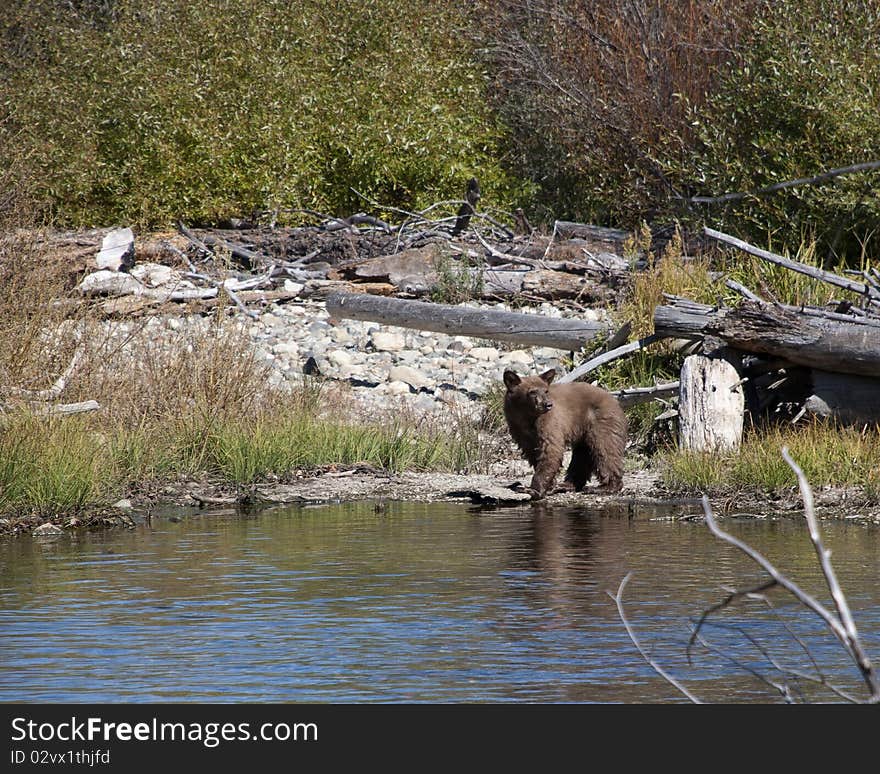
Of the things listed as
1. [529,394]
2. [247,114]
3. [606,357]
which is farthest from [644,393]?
[247,114]

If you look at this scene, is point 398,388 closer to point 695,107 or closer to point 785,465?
point 785,465

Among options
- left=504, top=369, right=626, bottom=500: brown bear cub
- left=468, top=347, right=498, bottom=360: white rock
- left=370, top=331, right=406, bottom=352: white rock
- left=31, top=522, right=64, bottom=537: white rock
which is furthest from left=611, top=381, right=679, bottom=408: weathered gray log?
left=31, top=522, right=64, bottom=537: white rock

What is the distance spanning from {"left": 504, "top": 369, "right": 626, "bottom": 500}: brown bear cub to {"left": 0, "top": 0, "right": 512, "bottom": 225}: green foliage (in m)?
14.3

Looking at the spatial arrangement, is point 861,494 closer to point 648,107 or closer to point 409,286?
point 409,286

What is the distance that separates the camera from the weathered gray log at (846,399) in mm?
12641

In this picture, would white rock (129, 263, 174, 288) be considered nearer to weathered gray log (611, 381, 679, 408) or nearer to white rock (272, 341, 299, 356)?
white rock (272, 341, 299, 356)

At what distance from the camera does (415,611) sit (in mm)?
8086

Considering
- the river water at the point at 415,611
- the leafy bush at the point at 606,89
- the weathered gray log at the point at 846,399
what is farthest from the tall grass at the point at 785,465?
the leafy bush at the point at 606,89

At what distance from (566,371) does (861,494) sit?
16.3 feet

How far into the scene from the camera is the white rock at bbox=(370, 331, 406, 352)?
1791 cm

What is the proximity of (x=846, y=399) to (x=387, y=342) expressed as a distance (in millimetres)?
6654

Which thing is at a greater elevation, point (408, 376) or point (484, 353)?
point (484, 353)

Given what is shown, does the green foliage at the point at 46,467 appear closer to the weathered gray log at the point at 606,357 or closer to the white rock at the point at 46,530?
the white rock at the point at 46,530

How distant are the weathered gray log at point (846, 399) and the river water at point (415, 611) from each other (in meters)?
1.85
